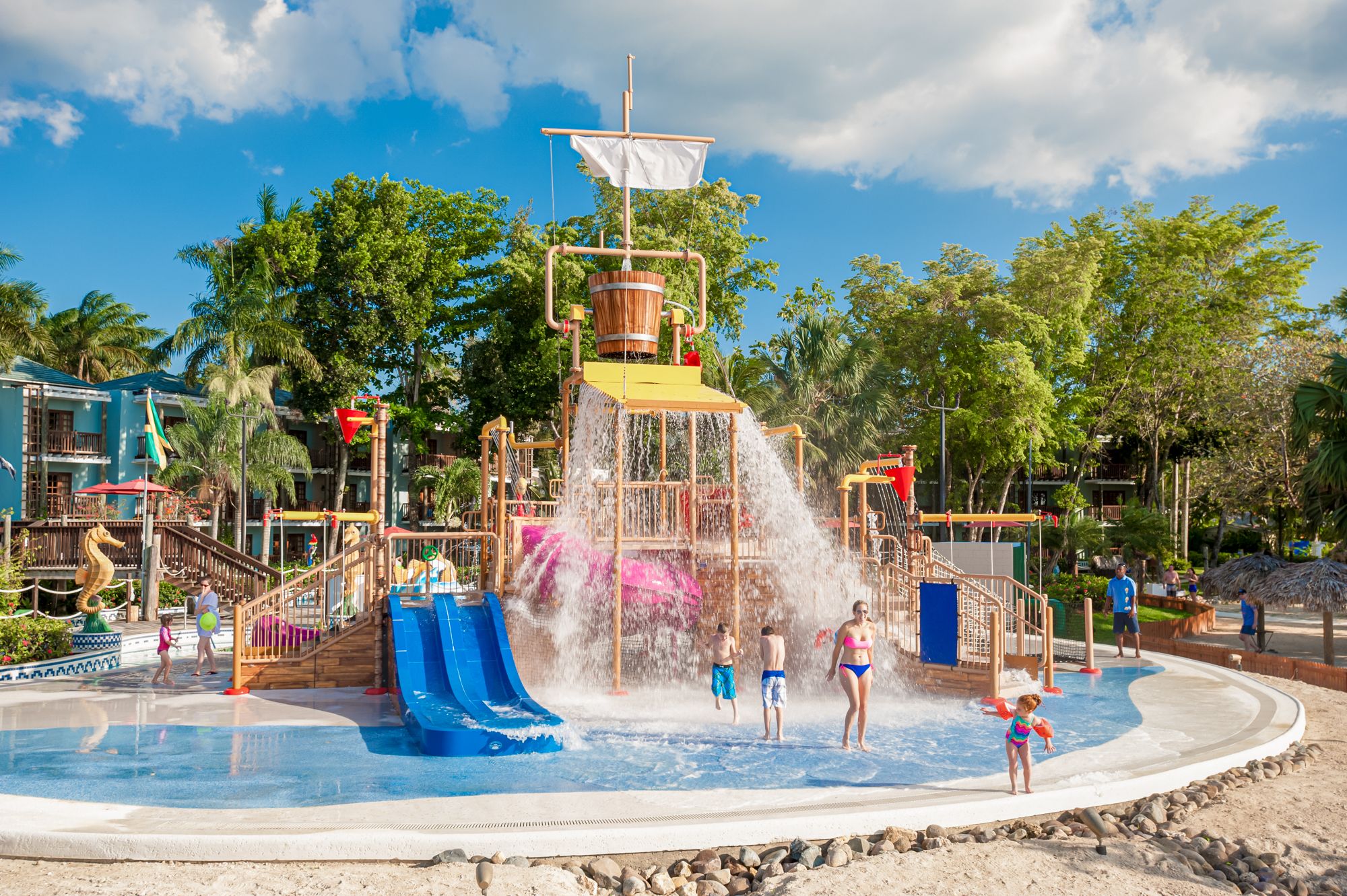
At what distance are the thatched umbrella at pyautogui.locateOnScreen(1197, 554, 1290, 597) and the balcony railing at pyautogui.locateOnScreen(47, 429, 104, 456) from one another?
38.1 m

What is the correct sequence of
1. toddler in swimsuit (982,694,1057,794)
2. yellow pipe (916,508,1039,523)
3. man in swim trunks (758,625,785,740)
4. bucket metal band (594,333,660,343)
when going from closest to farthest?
toddler in swimsuit (982,694,1057,794)
man in swim trunks (758,625,785,740)
bucket metal band (594,333,660,343)
yellow pipe (916,508,1039,523)

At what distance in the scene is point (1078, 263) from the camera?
132 feet

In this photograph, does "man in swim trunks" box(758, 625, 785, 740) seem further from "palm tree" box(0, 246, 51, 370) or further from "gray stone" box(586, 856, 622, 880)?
"palm tree" box(0, 246, 51, 370)

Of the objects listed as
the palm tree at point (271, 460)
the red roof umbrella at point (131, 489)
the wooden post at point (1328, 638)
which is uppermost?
the palm tree at point (271, 460)

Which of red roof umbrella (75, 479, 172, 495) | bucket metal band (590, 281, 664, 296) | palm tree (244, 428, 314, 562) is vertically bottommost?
red roof umbrella (75, 479, 172, 495)

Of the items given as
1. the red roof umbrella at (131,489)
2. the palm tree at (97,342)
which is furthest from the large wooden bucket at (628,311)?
the palm tree at (97,342)

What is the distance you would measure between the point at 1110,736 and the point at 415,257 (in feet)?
115

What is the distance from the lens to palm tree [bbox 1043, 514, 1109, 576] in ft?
115

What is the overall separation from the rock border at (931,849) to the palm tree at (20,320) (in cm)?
4101

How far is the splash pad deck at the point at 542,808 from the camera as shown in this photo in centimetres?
682

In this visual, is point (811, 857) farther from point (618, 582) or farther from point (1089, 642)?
point (1089, 642)

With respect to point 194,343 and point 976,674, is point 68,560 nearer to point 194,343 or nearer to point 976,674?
point 194,343

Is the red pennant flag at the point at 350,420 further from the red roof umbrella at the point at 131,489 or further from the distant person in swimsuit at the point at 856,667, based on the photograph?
the red roof umbrella at the point at 131,489

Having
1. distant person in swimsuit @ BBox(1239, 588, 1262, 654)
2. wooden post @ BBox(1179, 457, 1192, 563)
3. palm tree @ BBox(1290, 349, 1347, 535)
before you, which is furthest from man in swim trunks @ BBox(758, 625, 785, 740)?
wooden post @ BBox(1179, 457, 1192, 563)
